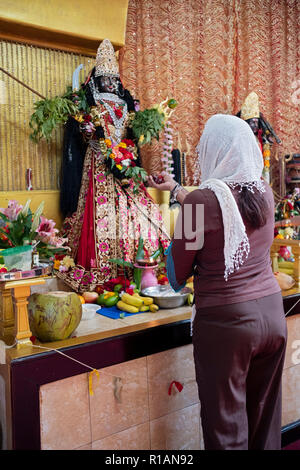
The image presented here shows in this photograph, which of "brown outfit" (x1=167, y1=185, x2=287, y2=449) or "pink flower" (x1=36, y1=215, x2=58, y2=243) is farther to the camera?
"pink flower" (x1=36, y1=215, x2=58, y2=243)

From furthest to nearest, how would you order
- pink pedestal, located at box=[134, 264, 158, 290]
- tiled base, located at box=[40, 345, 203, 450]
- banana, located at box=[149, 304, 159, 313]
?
1. pink pedestal, located at box=[134, 264, 158, 290]
2. banana, located at box=[149, 304, 159, 313]
3. tiled base, located at box=[40, 345, 203, 450]

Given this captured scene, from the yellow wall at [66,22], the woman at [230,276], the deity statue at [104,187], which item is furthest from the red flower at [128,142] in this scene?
the woman at [230,276]

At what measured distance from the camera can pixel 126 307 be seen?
210 cm

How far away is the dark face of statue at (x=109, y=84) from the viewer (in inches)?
109

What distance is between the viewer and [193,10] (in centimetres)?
379

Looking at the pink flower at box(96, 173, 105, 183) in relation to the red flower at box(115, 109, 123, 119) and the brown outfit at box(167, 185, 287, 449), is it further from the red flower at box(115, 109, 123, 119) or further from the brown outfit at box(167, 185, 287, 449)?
the brown outfit at box(167, 185, 287, 449)

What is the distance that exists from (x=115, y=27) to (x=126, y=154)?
3.49 feet

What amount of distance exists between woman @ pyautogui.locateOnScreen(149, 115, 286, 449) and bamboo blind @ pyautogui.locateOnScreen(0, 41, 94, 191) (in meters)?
1.85

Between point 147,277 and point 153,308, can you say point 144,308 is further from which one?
point 147,277

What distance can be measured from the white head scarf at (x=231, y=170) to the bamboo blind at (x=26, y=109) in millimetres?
1871

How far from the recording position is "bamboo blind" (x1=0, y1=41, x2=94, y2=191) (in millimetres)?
2859

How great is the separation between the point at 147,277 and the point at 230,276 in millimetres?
1090

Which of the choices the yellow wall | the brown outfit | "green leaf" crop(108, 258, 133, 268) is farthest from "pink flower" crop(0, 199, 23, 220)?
the yellow wall
